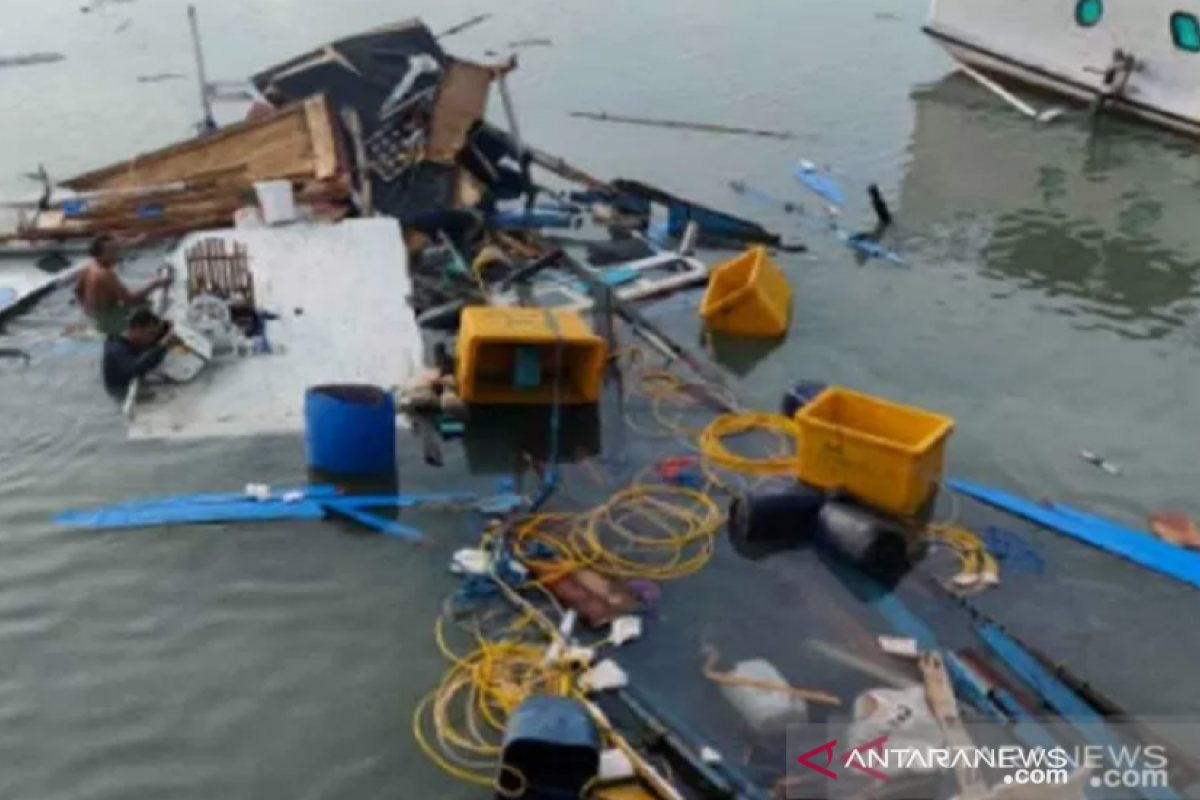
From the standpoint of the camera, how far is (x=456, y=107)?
18172mm

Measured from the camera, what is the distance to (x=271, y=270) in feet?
49.8

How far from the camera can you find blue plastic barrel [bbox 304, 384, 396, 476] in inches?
425

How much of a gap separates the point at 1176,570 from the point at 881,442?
102 inches

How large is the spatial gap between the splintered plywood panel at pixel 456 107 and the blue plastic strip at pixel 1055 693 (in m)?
11.3

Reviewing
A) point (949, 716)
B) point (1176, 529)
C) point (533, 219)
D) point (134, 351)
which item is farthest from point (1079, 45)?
point (949, 716)

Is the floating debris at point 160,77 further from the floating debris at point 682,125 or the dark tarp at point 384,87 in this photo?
the dark tarp at point 384,87

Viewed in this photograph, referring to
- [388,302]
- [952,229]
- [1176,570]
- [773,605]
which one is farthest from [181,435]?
[952,229]

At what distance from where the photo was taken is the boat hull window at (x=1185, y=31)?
80.1 ft

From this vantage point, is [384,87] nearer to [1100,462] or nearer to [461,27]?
[461,27]

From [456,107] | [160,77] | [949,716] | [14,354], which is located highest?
[456,107]

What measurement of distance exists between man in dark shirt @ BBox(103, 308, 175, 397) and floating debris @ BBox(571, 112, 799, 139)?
14762mm

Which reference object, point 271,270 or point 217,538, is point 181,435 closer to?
point 217,538

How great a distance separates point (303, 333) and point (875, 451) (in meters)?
6.55

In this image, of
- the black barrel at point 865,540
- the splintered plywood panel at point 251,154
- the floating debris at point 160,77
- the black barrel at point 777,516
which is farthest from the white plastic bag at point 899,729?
the floating debris at point 160,77
